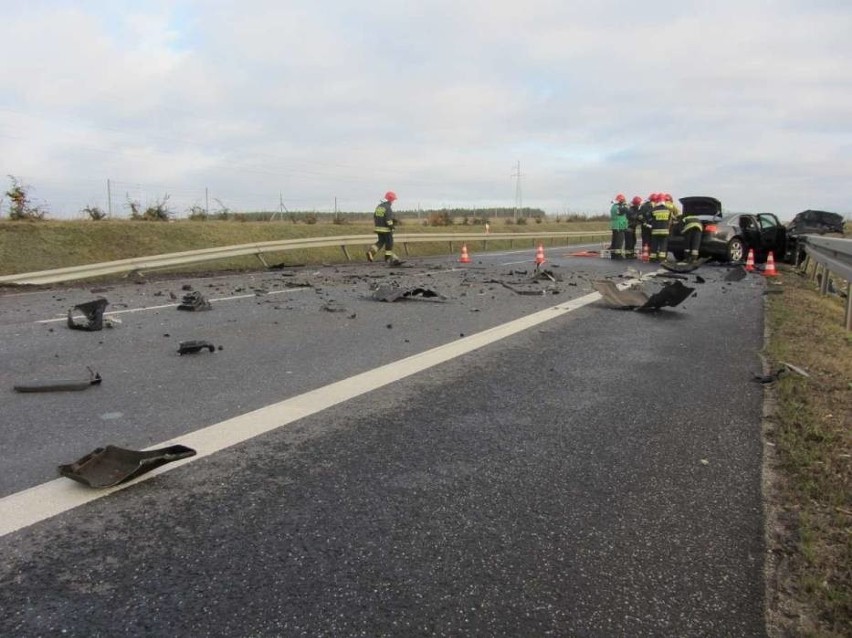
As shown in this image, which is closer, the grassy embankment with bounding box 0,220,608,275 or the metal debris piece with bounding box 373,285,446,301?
the metal debris piece with bounding box 373,285,446,301

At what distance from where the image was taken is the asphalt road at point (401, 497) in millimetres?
2178

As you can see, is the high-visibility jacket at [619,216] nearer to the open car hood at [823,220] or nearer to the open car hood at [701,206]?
the open car hood at [701,206]

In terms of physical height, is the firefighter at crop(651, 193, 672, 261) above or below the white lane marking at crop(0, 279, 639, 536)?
above

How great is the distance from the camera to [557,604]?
2.20 m

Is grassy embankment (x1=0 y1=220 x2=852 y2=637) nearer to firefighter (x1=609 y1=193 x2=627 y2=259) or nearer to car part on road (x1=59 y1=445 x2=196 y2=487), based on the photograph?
car part on road (x1=59 y1=445 x2=196 y2=487)

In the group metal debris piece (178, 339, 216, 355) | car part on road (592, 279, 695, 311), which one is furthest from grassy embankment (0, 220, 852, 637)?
metal debris piece (178, 339, 216, 355)

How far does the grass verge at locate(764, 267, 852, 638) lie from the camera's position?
2176 mm

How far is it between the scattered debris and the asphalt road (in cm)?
360

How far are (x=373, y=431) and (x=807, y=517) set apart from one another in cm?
230

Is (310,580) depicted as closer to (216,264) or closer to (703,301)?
(703,301)

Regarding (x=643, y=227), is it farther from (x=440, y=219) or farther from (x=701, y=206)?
(x=440, y=219)

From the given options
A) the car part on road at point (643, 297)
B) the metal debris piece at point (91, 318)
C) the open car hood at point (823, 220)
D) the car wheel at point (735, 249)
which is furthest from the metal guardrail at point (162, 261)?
the open car hood at point (823, 220)

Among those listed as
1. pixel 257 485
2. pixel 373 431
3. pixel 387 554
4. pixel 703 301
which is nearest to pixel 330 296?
pixel 703 301

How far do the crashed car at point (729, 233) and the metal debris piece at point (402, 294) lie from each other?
11143mm
